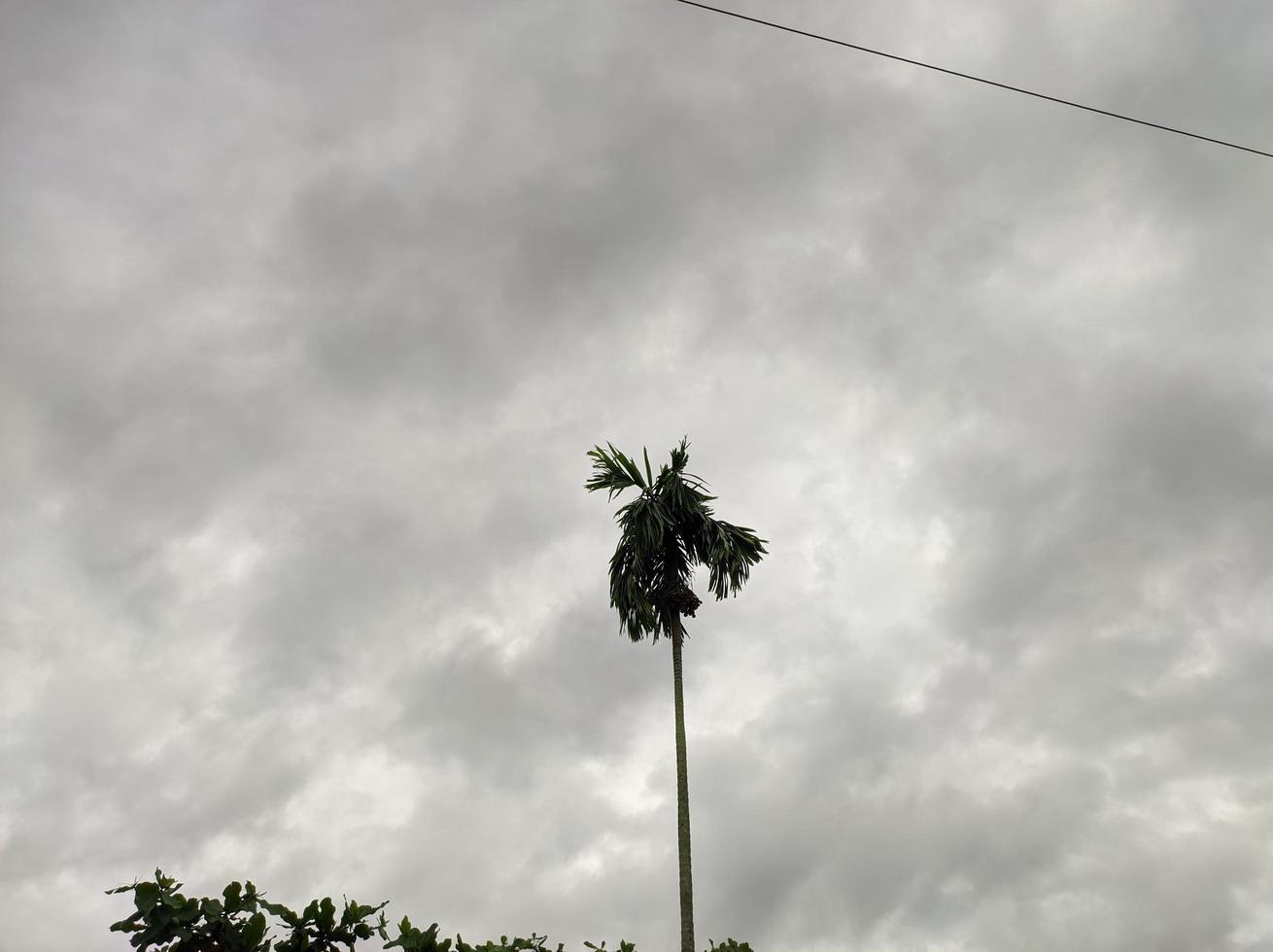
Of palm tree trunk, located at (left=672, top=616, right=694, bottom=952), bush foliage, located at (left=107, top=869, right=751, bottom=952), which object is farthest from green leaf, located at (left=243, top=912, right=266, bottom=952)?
palm tree trunk, located at (left=672, top=616, right=694, bottom=952)

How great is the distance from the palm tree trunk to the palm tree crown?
927 millimetres

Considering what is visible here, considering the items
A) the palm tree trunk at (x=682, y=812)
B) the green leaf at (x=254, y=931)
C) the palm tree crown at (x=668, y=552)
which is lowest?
the green leaf at (x=254, y=931)

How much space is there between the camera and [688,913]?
68.0ft

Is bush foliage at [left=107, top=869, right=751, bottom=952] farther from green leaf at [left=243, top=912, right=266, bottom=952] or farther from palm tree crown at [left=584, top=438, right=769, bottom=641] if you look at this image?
palm tree crown at [left=584, top=438, right=769, bottom=641]

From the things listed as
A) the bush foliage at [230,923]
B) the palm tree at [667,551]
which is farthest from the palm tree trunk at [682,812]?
the bush foliage at [230,923]

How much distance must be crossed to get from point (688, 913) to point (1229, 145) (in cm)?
1887

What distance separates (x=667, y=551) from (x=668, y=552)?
0.04 m

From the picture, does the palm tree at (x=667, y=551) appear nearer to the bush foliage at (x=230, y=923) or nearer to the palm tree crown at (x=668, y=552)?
the palm tree crown at (x=668, y=552)

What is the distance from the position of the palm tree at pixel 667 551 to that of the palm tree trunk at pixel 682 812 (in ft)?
1.63

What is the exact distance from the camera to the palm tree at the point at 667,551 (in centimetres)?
2469

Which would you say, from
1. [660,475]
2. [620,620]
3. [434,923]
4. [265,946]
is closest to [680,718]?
[620,620]

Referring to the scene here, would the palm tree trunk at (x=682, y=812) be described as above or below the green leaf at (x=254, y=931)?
above

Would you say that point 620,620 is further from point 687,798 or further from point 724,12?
point 724,12

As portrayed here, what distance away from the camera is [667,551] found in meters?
25.4
